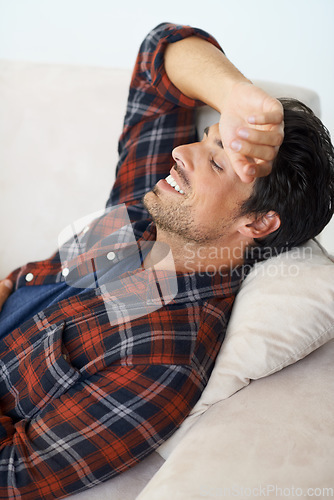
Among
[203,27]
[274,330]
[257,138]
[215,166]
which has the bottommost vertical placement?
[274,330]

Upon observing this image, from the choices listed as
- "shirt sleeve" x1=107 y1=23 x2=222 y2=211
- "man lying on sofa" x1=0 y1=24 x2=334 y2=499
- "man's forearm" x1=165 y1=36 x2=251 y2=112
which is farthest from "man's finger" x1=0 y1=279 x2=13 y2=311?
"man's forearm" x1=165 y1=36 x2=251 y2=112

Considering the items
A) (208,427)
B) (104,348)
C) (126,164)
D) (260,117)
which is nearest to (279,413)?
(208,427)

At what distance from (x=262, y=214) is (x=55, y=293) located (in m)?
0.59

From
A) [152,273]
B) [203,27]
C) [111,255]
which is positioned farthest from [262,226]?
[203,27]

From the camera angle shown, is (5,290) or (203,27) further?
(203,27)

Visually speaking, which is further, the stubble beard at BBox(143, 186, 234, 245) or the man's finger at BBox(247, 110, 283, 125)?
the stubble beard at BBox(143, 186, 234, 245)

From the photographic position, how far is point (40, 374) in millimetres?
1211

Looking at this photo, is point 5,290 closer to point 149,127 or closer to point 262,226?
point 149,127

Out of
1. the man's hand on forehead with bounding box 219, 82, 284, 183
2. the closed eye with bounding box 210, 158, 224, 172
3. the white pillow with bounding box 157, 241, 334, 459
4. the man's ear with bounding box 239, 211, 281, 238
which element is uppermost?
the man's hand on forehead with bounding box 219, 82, 284, 183

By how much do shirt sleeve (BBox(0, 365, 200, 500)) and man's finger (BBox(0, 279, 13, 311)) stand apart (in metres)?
0.48

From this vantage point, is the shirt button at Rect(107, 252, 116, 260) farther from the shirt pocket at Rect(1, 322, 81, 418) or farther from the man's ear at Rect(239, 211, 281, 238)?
the man's ear at Rect(239, 211, 281, 238)

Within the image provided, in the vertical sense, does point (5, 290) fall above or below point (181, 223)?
below

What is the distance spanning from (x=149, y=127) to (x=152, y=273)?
0.47m

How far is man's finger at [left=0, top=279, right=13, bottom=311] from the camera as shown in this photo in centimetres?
155
